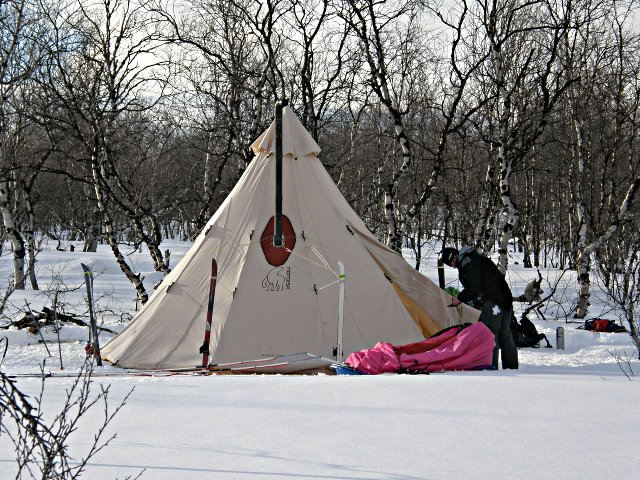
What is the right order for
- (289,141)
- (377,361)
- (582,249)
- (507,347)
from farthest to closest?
1. (582,249)
2. (289,141)
3. (507,347)
4. (377,361)

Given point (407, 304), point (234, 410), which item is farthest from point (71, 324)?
point (234, 410)

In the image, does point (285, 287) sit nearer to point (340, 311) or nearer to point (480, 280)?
point (340, 311)

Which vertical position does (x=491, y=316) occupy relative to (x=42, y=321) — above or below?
above

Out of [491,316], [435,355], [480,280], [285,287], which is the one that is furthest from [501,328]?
[285,287]

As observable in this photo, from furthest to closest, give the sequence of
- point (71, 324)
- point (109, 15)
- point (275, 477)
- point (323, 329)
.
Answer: point (109, 15) → point (71, 324) → point (323, 329) → point (275, 477)

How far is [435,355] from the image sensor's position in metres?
6.35

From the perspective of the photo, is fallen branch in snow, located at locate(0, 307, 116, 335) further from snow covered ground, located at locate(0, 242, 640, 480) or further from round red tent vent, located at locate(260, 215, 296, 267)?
snow covered ground, located at locate(0, 242, 640, 480)

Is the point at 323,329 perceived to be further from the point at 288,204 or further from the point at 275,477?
the point at 275,477

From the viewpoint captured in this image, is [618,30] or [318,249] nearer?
[318,249]

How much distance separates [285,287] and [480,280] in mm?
2359

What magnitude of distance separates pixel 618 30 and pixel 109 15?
35.4 ft

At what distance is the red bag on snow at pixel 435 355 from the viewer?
20.5 feet

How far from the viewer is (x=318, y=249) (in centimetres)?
848

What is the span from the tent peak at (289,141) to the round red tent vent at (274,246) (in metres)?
0.93
